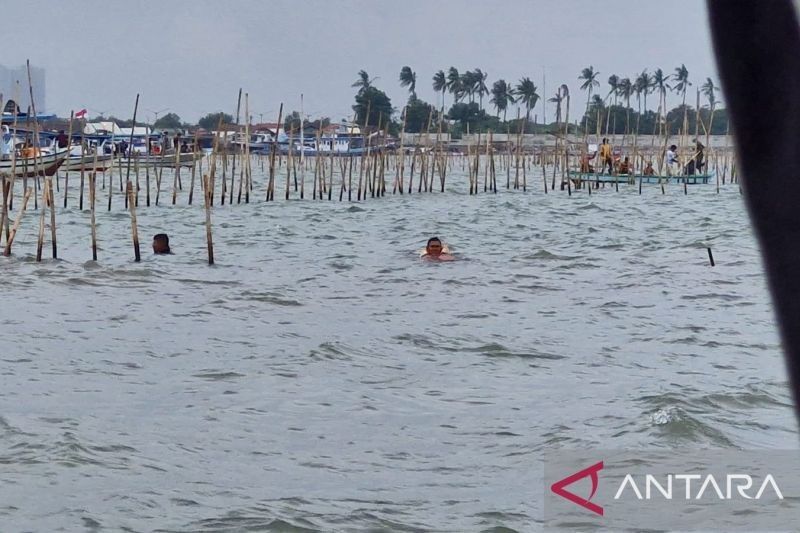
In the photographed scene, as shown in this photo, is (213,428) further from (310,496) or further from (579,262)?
(579,262)

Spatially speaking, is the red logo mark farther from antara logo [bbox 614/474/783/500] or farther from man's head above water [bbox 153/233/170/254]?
man's head above water [bbox 153/233/170/254]

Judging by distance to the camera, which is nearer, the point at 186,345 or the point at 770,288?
the point at 770,288

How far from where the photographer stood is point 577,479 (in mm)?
6840

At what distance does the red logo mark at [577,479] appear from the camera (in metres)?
6.27

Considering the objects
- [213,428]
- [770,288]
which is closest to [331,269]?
[213,428]

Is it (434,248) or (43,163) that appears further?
(43,163)

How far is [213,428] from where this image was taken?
312 inches

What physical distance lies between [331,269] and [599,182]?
2406cm

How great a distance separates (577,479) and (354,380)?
3.16 metres

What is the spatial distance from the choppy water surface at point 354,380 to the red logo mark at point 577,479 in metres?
0.13

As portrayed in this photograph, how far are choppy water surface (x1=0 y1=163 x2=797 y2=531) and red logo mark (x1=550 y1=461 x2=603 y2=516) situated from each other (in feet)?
0.41

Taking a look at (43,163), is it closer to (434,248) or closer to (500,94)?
(434,248)

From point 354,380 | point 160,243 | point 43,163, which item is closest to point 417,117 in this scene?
point 43,163

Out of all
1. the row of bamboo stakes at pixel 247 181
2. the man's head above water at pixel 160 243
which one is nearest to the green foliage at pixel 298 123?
the row of bamboo stakes at pixel 247 181
